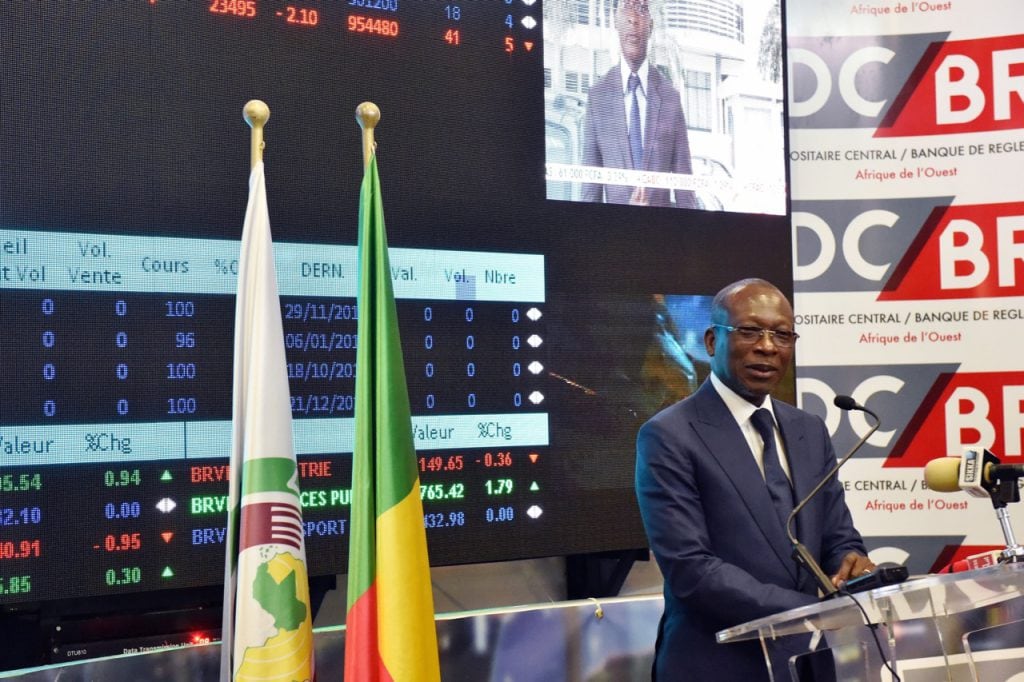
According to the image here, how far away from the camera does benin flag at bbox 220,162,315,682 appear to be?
250 centimetres

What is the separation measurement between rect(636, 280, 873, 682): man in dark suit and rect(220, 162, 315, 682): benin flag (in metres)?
0.82

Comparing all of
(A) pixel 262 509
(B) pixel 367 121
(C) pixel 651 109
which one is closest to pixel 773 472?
(A) pixel 262 509

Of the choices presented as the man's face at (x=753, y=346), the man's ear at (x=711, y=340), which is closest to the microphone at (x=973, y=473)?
the man's face at (x=753, y=346)

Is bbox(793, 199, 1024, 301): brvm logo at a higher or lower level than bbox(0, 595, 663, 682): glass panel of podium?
higher

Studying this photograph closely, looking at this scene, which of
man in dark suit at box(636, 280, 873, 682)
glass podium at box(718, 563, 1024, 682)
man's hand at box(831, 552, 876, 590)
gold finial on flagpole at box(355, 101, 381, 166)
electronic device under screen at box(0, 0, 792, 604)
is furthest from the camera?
electronic device under screen at box(0, 0, 792, 604)

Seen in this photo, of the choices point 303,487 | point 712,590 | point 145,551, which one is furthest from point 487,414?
point 712,590

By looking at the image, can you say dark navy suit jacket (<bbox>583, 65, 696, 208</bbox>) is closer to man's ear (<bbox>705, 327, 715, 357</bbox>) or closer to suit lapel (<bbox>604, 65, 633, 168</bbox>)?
suit lapel (<bbox>604, 65, 633, 168</bbox>)

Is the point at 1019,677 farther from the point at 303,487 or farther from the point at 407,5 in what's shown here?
the point at 407,5

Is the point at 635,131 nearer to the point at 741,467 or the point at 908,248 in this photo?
the point at 908,248

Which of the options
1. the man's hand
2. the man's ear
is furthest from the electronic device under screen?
the man's hand

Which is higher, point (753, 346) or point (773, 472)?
point (753, 346)

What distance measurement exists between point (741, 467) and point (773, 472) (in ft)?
0.29

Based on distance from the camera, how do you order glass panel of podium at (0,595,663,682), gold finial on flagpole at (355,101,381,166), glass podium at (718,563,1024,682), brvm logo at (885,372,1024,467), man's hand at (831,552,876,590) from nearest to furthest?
glass podium at (718,563,1024,682)
man's hand at (831,552,876,590)
gold finial on flagpole at (355,101,381,166)
glass panel of podium at (0,595,663,682)
brvm logo at (885,372,1024,467)

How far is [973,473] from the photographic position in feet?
6.79
